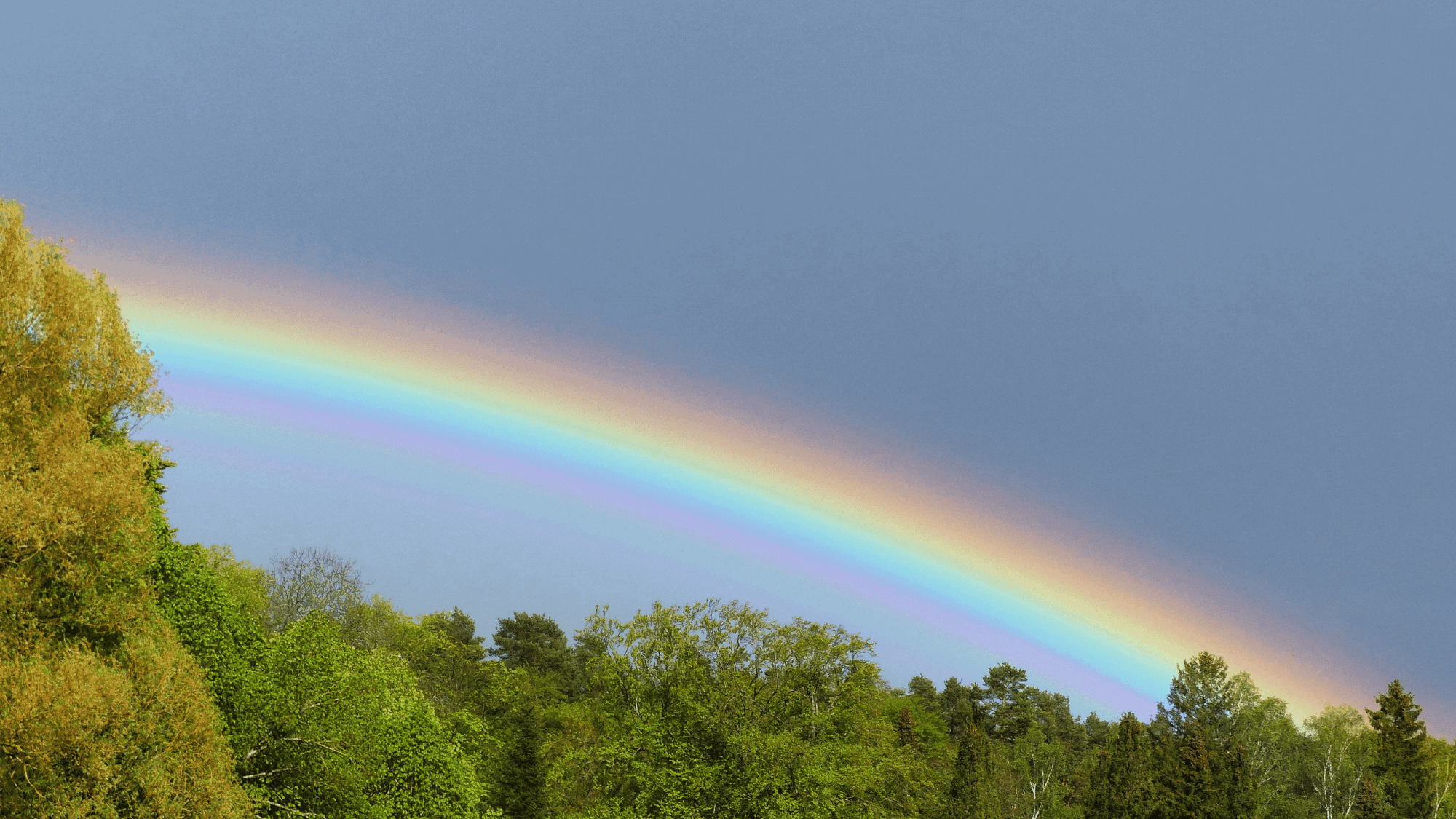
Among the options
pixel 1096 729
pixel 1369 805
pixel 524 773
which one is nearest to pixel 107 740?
pixel 524 773

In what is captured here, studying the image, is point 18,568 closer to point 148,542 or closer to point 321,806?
point 148,542

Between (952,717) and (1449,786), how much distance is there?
4088cm

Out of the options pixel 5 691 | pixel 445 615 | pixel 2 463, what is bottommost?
pixel 445 615

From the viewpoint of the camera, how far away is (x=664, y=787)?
107 ft

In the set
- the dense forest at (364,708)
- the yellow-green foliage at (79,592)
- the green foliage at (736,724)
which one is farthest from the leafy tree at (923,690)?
the yellow-green foliage at (79,592)

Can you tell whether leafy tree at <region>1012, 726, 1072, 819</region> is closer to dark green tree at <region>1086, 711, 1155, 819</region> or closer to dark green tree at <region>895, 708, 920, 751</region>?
dark green tree at <region>895, 708, 920, 751</region>

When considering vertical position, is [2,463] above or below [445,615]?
above

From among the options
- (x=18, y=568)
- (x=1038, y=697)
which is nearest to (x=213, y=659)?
(x=18, y=568)

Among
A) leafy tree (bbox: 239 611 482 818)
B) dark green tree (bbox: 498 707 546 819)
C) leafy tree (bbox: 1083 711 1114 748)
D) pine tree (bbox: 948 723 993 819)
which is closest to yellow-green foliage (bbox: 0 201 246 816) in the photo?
leafy tree (bbox: 239 611 482 818)

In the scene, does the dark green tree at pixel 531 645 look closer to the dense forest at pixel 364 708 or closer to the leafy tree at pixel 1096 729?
the dense forest at pixel 364 708

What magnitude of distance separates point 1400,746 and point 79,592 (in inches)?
3453

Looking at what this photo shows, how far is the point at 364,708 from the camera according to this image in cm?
2320

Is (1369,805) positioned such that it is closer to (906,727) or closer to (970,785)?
(906,727)

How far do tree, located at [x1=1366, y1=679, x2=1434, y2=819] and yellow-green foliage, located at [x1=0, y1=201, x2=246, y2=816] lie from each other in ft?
246
